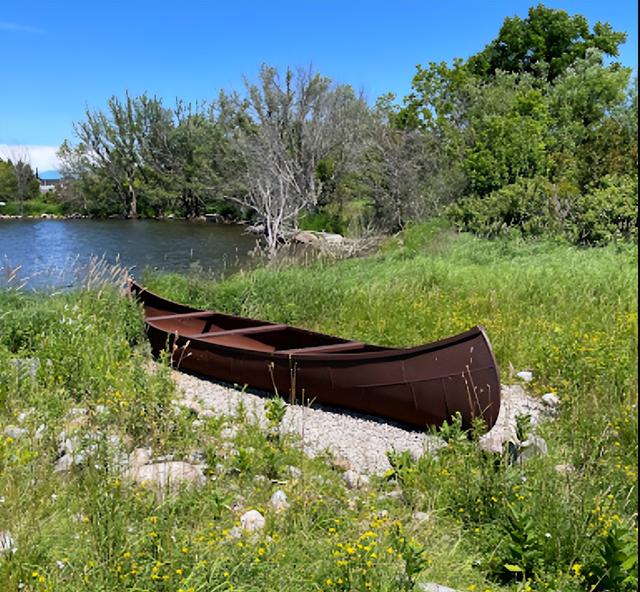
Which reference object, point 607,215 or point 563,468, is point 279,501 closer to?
point 563,468

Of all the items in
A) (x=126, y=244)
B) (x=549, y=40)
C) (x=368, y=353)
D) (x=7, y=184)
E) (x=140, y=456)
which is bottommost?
(x=140, y=456)

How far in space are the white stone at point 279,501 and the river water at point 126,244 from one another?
45.3 ft

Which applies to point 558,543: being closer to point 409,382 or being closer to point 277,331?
point 409,382

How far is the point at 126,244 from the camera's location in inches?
1156

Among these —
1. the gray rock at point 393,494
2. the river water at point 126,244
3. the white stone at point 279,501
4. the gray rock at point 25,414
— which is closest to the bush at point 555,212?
the river water at point 126,244

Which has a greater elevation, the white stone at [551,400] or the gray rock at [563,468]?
the gray rock at [563,468]

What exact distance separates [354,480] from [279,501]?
0.84 m

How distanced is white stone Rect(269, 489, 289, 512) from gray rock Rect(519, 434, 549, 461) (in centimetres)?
165

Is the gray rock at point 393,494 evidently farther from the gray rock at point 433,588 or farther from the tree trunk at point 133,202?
the tree trunk at point 133,202

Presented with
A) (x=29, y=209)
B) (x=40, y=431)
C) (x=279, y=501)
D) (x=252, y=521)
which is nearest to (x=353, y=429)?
(x=279, y=501)

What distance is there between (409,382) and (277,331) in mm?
2779

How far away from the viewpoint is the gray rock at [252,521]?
3.51 m

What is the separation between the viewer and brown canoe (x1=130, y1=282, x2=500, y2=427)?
210 inches

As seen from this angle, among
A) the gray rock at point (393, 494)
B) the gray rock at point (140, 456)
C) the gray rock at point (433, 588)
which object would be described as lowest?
the gray rock at point (393, 494)
